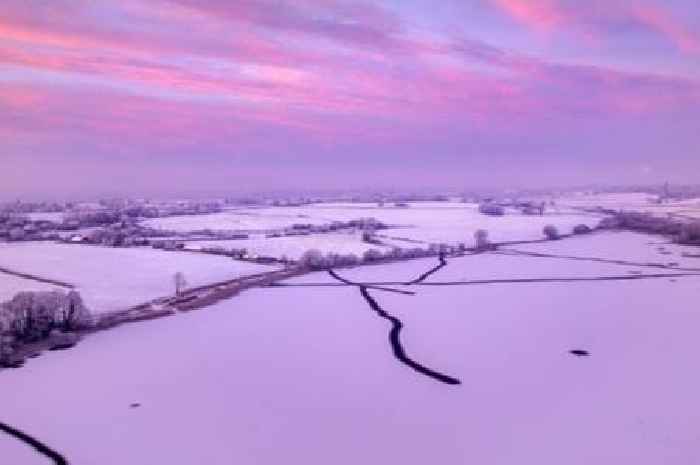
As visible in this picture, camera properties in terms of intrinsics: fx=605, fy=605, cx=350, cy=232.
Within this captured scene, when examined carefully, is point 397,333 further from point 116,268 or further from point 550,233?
point 550,233

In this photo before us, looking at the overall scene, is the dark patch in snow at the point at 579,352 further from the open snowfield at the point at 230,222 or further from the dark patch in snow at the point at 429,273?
the open snowfield at the point at 230,222

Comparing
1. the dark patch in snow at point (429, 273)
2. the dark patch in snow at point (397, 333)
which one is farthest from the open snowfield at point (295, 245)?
the dark patch in snow at point (397, 333)

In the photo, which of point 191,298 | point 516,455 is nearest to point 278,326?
point 191,298

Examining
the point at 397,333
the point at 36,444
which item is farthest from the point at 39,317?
the point at 397,333

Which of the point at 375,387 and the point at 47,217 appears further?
the point at 47,217

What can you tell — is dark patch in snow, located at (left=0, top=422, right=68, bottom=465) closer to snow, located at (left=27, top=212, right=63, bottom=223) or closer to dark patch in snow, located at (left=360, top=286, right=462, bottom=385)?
dark patch in snow, located at (left=360, top=286, right=462, bottom=385)

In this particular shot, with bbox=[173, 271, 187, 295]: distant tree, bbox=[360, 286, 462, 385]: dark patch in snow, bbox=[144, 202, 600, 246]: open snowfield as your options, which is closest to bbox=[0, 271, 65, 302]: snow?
bbox=[173, 271, 187, 295]: distant tree

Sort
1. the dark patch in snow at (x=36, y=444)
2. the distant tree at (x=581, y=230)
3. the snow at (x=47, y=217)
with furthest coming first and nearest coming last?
→ 1. the snow at (x=47, y=217)
2. the distant tree at (x=581, y=230)
3. the dark patch in snow at (x=36, y=444)
